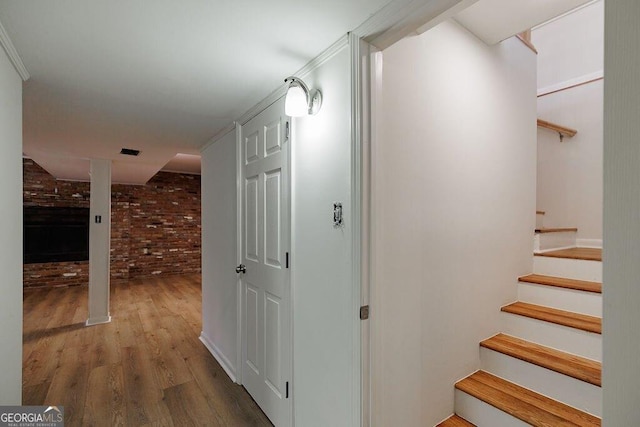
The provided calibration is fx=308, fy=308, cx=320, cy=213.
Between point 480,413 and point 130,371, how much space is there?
291 centimetres

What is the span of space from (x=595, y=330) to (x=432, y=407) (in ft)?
3.27

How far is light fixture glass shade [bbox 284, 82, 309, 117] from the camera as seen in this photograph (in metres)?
1.54

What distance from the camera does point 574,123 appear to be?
330 cm

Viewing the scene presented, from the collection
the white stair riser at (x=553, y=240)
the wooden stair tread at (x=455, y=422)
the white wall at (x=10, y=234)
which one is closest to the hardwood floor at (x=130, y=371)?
the white wall at (x=10, y=234)

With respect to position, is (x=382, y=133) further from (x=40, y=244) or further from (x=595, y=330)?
(x=40, y=244)

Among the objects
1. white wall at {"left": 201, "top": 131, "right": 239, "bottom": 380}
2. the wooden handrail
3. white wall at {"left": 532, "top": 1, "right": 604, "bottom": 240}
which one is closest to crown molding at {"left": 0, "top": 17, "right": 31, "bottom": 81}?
white wall at {"left": 201, "top": 131, "right": 239, "bottom": 380}

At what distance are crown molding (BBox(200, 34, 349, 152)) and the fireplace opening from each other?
5.26 metres

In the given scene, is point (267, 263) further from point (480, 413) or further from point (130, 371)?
point (130, 371)

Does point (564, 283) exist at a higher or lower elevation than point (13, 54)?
lower

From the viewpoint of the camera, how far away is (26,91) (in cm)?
203

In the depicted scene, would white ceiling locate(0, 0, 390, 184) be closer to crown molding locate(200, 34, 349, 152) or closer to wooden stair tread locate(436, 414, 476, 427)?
crown molding locate(200, 34, 349, 152)

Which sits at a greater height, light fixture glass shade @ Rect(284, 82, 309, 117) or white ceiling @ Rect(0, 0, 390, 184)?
white ceiling @ Rect(0, 0, 390, 184)

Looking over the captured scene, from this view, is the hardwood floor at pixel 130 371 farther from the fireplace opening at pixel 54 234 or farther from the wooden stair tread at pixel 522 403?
the fireplace opening at pixel 54 234

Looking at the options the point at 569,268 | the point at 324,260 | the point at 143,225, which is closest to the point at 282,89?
the point at 324,260
